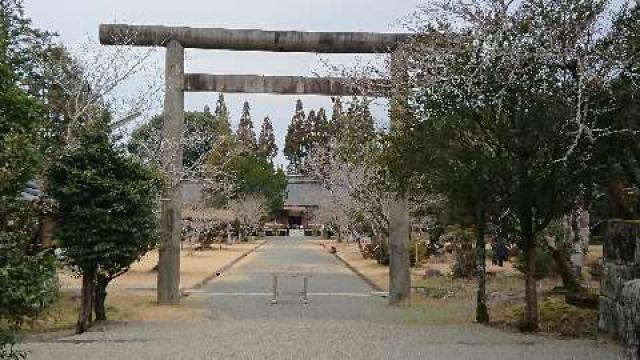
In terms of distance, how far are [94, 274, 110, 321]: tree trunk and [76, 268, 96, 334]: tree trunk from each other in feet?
1.91

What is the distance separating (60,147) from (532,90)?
8690mm

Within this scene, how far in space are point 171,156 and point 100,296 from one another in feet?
13.3

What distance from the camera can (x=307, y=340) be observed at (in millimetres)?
10906

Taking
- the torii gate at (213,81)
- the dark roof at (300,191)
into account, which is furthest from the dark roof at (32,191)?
the dark roof at (300,191)

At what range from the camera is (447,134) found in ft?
41.5

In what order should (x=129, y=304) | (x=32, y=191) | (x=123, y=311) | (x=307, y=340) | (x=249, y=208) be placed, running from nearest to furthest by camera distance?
(x=307, y=340) → (x=123, y=311) → (x=129, y=304) → (x=32, y=191) → (x=249, y=208)

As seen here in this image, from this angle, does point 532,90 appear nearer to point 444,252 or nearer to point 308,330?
point 308,330

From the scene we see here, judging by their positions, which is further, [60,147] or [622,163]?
[60,147]

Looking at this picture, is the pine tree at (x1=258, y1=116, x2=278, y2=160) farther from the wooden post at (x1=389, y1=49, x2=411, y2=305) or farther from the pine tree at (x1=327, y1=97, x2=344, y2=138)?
the wooden post at (x1=389, y1=49, x2=411, y2=305)

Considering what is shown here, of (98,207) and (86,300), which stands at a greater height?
(98,207)

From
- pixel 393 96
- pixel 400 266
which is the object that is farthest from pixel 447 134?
pixel 400 266

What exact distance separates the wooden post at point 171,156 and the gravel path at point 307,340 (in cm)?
120

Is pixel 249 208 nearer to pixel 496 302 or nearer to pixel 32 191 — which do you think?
pixel 32 191

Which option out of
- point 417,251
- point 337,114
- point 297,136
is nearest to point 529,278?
point 417,251
